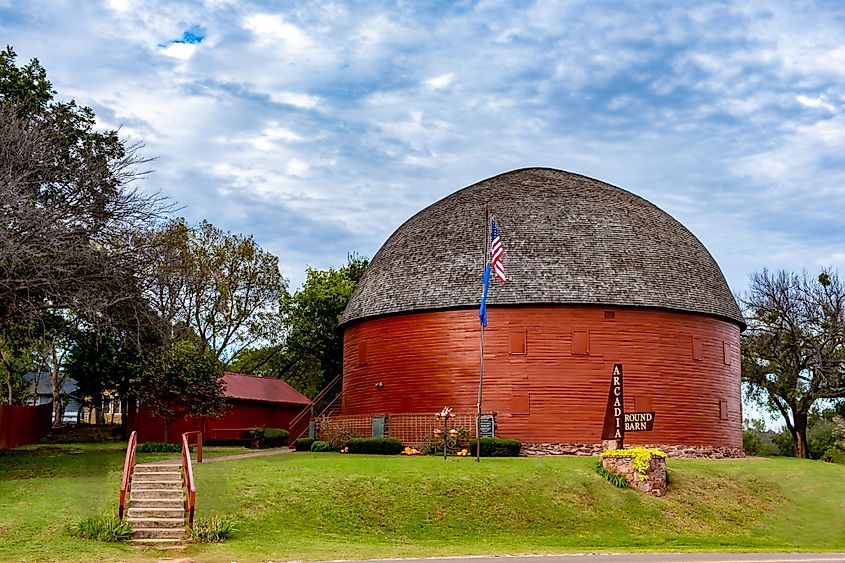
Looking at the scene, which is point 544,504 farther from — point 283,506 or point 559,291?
point 559,291

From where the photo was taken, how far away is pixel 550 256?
36031 mm

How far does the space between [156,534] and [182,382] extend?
14.6m

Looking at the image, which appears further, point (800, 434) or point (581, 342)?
point (800, 434)

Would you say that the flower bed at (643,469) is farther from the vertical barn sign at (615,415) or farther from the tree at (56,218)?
the tree at (56,218)

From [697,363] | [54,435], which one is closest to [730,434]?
[697,363]

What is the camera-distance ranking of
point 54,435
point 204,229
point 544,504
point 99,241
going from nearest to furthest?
point 544,504
point 99,241
point 54,435
point 204,229

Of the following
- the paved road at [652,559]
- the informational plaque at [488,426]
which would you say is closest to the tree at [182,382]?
the informational plaque at [488,426]

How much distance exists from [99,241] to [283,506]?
11.9m

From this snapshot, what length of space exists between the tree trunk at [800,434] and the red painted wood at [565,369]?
17.1 meters

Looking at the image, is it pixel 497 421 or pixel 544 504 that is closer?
pixel 544 504

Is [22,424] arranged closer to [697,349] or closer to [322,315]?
[322,315]

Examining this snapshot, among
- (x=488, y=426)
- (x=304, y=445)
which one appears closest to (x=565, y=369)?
(x=488, y=426)

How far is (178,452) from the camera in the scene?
1303 inches

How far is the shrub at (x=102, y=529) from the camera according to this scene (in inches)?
750
